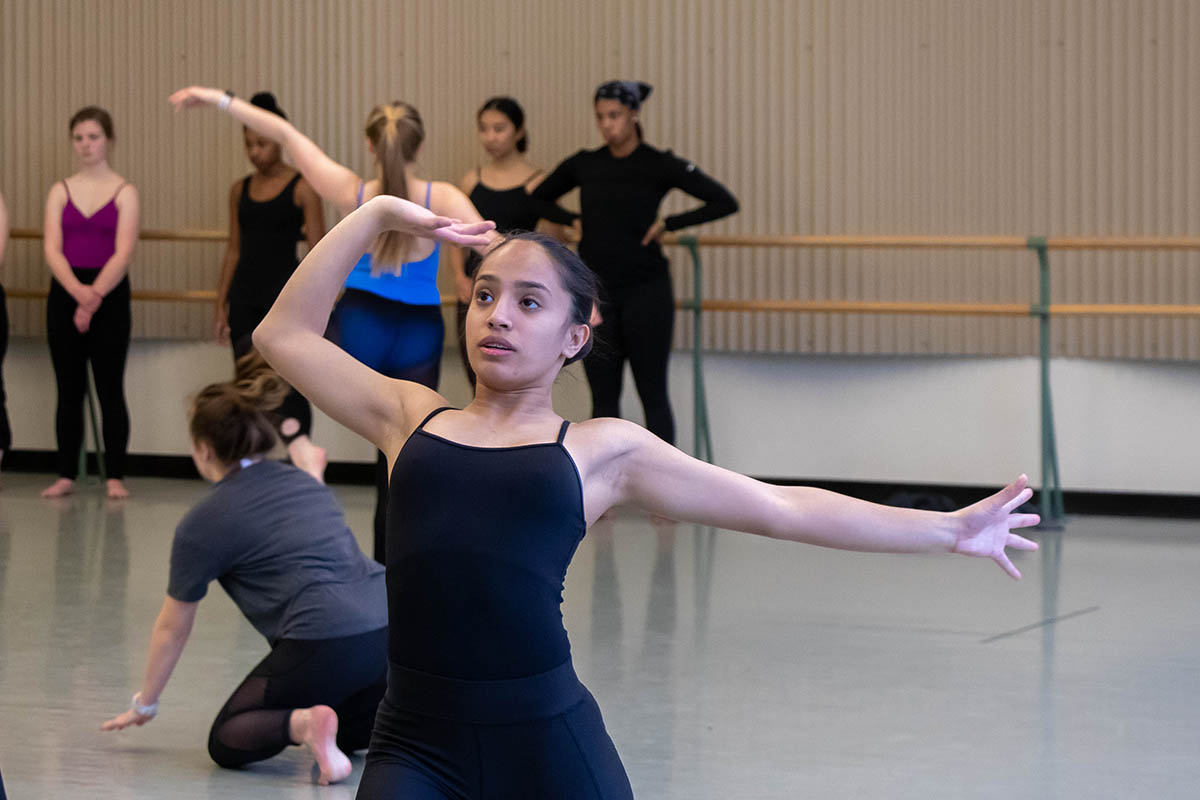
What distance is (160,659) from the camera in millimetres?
2869

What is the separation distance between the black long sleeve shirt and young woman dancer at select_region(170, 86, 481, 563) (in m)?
1.94

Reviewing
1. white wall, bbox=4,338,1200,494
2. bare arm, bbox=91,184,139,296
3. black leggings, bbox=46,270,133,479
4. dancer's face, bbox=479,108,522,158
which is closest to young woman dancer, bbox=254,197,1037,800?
dancer's face, bbox=479,108,522,158

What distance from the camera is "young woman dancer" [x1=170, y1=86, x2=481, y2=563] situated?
4008 millimetres

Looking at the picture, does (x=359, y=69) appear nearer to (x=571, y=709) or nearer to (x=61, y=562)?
(x=61, y=562)

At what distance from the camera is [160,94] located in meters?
7.42

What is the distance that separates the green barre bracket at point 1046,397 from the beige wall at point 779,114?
0.30m

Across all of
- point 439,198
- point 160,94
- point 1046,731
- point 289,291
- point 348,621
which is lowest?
point 1046,731

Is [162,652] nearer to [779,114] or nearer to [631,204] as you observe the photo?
[631,204]

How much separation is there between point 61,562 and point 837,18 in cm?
381

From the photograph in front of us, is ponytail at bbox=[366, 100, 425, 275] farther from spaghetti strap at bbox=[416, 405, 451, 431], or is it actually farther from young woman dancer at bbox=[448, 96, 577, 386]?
spaghetti strap at bbox=[416, 405, 451, 431]

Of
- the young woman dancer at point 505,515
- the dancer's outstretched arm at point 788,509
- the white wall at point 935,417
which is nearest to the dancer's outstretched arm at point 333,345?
the young woman dancer at point 505,515

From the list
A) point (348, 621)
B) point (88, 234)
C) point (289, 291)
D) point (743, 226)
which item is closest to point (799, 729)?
point (348, 621)

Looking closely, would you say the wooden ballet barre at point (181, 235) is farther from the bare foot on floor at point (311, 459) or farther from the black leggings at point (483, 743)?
the black leggings at point (483, 743)

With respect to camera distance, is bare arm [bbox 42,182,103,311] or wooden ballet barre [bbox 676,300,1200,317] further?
bare arm [bbox 42,182,103,311]
